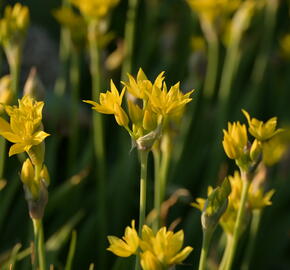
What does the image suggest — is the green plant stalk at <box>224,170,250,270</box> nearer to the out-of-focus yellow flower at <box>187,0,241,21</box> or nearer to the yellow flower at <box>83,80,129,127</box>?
the yellow flower at <box>83,80,129,127</box>

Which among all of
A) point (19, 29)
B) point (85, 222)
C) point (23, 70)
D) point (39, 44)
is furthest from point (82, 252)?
point (39, 44)

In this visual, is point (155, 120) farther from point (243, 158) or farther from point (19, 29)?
point (19, 29)

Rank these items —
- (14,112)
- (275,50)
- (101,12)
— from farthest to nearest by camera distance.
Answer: (275,50) < (101,12) < (14,112)

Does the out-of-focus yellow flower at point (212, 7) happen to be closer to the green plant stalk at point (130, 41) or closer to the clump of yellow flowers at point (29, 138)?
the green plant stalk at point (130, 41)

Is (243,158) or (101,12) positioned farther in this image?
(101,12)

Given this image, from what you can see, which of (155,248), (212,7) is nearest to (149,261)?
(155,248)

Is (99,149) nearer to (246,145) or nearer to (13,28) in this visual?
(13,28)
